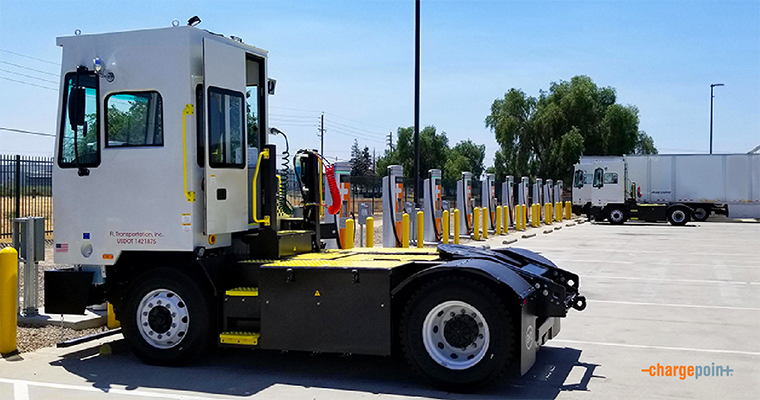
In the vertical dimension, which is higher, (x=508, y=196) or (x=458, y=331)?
(x=508, y=196)

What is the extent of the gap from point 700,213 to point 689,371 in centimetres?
3452

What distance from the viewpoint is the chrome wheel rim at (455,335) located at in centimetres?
627

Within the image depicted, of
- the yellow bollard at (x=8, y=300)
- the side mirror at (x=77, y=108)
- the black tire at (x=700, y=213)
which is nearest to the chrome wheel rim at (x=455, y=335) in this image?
the side mirror at (x=77, y=108)

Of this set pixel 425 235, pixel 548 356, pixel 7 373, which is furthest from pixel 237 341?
pixel 425 235

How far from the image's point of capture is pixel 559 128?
51.7 meters

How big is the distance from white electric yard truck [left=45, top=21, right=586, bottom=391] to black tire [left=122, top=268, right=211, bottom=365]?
0.04 feet

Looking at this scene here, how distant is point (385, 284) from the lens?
21.4ft

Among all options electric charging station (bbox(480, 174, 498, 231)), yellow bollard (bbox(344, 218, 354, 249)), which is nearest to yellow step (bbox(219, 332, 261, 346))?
yellow bollard (bbox(344, 218, 354, 249))

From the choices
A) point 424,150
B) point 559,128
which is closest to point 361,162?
point 424,150

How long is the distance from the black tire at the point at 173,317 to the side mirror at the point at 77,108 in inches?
63.9

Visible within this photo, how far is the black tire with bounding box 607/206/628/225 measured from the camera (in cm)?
3656

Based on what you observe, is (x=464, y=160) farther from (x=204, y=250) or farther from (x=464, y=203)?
(x=204, y=250)

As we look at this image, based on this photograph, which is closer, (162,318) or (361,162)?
(162,318)

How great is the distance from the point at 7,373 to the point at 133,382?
1.38 m
